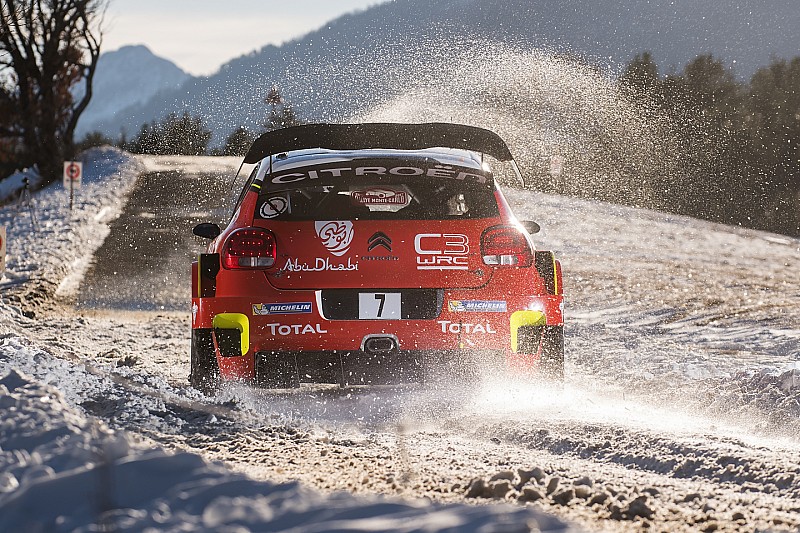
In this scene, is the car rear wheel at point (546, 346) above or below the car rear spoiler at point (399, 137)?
below

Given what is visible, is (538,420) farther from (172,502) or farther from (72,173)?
(72,173)

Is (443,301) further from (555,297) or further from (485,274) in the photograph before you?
(555,297)

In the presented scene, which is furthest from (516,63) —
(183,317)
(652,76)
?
(183,317)

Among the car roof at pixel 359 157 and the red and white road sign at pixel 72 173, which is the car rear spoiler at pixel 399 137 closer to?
the car roof at pixel 359 157

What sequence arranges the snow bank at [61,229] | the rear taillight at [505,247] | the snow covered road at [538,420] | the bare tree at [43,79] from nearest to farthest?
the snow covered road at [538,420], the rear taillight at [505,247], the snow bank at [61,229], the bare tree at [43,79]

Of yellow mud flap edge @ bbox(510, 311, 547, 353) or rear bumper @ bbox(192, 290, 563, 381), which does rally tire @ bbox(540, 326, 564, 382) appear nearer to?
yellow mud flap edge @ bbox(510, 311, 547, 353)

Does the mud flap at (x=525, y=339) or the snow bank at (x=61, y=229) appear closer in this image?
the mud flap at (x=525, y=339)

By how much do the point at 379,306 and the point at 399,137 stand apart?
1379 millimetres

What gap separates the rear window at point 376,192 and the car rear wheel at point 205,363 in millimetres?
737

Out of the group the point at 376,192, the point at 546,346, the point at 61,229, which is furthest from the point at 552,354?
the point at 61,229

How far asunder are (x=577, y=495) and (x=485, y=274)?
2.27 meters

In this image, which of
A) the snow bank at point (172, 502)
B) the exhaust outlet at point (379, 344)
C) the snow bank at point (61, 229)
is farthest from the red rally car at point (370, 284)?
the snow bank at point (61, 229)

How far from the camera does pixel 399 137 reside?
677 cm

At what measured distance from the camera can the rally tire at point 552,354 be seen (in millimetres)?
6039
